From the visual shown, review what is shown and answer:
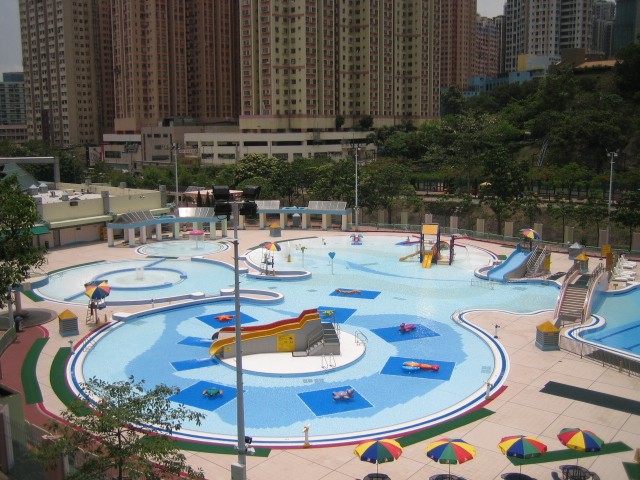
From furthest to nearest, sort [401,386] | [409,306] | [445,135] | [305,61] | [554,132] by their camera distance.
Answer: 1. [305,61]
2. [445,135]
3. [554,132]
4. [409,306]
5. [401,386]

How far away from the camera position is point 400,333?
32.2 metres

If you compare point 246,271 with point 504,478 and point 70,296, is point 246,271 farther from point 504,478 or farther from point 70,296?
point 504,478

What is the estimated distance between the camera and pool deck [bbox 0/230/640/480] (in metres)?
18.5

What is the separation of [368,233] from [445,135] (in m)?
41.2

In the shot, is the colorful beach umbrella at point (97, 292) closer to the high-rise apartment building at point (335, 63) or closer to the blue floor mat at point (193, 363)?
the blue floor mat at point (193, 363)

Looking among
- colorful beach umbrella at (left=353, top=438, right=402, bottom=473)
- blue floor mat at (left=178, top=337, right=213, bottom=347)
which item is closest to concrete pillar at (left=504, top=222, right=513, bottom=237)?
blue floor mat at (left=178, top=337, right=213, bottom=347)

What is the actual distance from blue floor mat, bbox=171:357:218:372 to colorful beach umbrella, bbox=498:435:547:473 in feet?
47.0

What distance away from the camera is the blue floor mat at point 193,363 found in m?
27.7

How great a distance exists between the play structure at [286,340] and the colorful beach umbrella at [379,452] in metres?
11.6

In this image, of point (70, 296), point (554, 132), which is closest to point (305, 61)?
point (554, 132)

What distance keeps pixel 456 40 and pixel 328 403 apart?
179915 mm

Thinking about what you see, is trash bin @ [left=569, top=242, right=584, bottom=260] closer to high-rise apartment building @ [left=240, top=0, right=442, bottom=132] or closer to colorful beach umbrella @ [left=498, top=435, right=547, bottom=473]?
colorful beach umbrella @ [left=498, top=435, right=547, bottom=473]

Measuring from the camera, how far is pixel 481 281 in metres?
42.9

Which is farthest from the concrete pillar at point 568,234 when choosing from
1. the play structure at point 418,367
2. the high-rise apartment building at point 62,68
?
the high-rise apartment building at point 62,68
